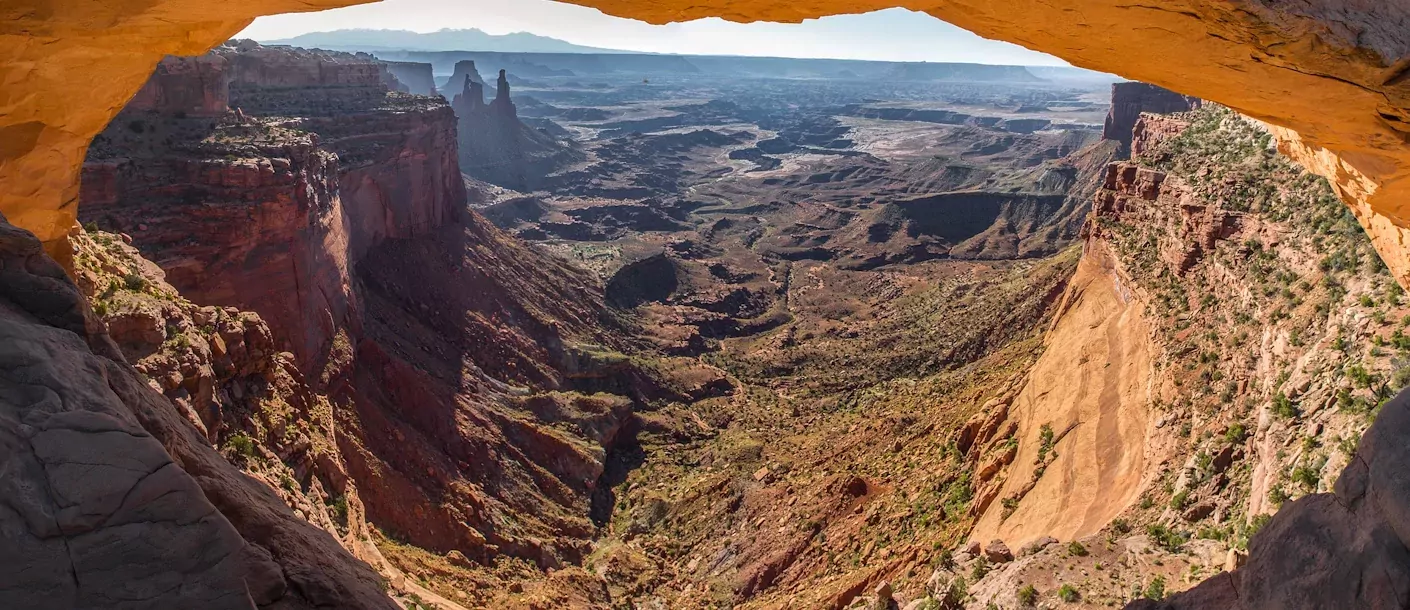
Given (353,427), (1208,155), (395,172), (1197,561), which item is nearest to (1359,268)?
(1197,561)

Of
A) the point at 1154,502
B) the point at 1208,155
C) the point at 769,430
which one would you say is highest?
the point at 1208,155

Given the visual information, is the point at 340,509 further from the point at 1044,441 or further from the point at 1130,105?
the point at 1130,105

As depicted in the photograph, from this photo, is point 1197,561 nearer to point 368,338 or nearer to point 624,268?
point 368,338

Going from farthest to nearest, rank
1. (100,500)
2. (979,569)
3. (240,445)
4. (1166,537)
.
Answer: (979,569) < (240,445) < (1166,537) < (100,500)


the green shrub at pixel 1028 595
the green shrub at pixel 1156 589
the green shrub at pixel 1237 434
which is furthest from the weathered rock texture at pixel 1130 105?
the green shrub at pixel 1156 589

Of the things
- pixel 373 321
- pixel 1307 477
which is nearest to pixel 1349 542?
pixel 1307 477

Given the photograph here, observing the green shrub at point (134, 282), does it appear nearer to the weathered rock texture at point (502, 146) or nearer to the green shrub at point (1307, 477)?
the green shrub at point (1307, 477)

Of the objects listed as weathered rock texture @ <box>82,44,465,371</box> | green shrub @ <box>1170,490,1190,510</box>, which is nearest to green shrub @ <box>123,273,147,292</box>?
weathered rock texture @ <box>82,44,465,371</box>
